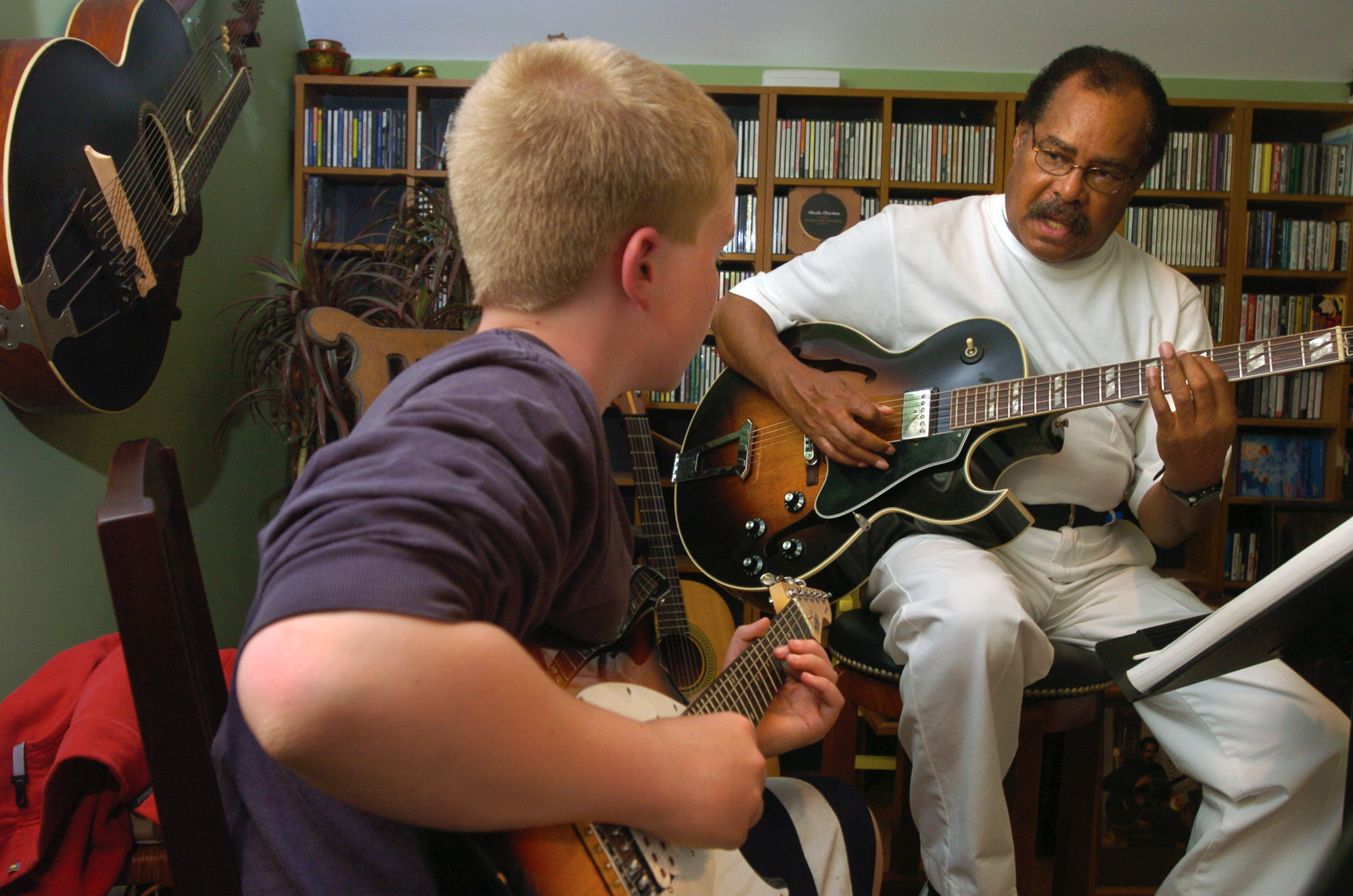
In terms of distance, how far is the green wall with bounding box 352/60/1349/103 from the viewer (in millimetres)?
3193

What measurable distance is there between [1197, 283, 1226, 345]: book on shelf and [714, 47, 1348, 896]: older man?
175 cm

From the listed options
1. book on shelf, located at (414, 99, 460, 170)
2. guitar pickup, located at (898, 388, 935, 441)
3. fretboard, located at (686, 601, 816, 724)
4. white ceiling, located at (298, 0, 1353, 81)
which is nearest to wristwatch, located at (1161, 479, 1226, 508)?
guitar pickup, located at (898, 388, 935, 441)

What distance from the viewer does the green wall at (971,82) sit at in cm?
319

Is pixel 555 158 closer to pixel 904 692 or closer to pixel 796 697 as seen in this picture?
pixel 796 697

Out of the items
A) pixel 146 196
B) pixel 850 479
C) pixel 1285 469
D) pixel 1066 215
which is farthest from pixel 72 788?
pixel 1285 469

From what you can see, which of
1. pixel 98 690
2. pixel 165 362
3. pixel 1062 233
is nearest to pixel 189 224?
pixel 165 362

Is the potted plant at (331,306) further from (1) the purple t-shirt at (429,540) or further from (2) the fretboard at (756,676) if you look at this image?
(1) the purple t-shirt at (429,540)

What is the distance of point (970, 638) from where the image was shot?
123 cm

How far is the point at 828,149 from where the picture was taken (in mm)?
3068

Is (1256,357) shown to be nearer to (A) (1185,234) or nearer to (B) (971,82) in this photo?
(A) (1185,234)

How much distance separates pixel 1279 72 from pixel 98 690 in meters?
4.11

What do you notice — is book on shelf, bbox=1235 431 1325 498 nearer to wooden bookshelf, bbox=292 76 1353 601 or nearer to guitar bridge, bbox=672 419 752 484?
wooden bookshelf, bbox=292 76 1353 601

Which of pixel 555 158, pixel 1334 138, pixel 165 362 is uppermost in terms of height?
pixel 1334 138

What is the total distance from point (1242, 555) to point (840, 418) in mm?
2537
